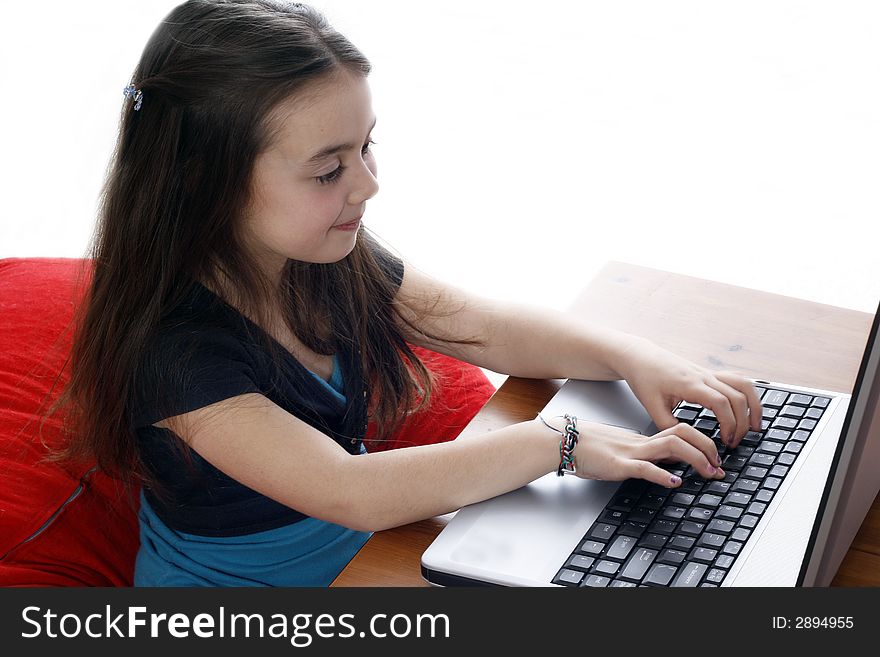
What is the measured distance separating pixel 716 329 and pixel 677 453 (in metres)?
0.31

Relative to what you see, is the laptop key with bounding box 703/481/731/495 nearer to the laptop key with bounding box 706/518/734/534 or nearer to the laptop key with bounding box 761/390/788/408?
the laptop key with bounding box 706/518/734/534

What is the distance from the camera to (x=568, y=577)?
3.17 ft

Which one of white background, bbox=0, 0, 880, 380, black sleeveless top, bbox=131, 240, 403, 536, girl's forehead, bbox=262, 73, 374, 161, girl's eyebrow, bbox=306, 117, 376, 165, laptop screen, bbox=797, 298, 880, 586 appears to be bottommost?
white background, bbox=0, 0, 880, 380

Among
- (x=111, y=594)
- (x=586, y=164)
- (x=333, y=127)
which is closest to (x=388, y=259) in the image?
(x=333, y=127)

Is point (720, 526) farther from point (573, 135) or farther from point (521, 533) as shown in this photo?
point (573, 135)

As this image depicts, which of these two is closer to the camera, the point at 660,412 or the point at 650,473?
the point at 650,473

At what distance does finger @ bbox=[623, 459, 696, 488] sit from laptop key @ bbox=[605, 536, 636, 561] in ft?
0.25

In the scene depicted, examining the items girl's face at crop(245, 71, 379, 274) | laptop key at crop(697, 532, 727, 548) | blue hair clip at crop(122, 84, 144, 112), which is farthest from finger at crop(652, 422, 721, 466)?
blue hair clip at crop(122, 84, 144, 112)

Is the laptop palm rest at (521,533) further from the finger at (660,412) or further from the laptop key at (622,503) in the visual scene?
the finger at (660,412)

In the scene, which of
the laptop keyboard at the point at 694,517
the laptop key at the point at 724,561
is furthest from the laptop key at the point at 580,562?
the laptop key at the point at 724,561

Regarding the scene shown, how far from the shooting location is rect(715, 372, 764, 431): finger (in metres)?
1.16

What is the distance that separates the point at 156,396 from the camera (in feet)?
3.90

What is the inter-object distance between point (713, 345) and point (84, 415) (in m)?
0.72

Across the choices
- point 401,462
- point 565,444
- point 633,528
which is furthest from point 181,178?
point 633,528
